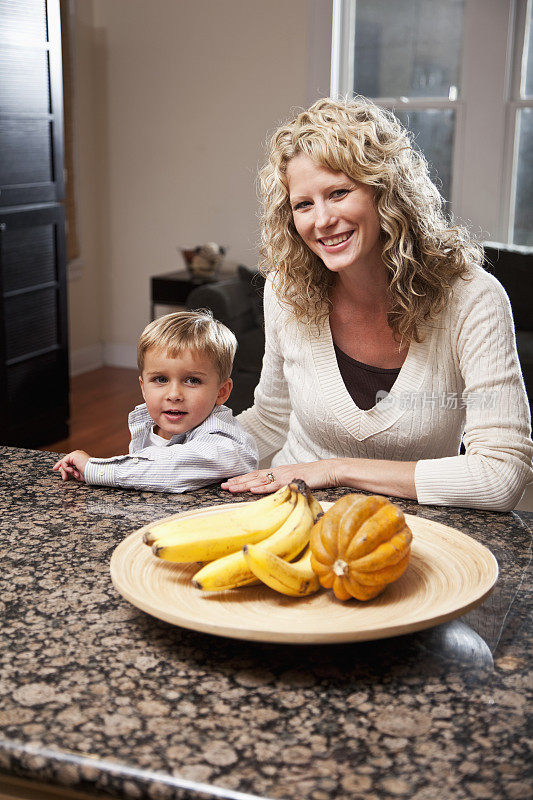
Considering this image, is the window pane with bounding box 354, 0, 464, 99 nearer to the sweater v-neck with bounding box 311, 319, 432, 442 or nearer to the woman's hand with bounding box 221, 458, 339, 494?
the sweater v-neck with bounding box 311, 319, 432, 442

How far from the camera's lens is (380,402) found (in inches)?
64.2

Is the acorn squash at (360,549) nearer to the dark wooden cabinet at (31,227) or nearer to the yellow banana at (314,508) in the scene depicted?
the yellow banana at (314,508)

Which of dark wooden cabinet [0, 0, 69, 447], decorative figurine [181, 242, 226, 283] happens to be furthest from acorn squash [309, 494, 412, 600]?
decorative figurine [181, 242, 226, 283]

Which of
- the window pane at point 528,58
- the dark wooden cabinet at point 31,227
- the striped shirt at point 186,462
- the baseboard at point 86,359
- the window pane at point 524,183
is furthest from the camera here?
the baseboard at point 86,359

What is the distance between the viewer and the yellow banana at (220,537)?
881 millimetres

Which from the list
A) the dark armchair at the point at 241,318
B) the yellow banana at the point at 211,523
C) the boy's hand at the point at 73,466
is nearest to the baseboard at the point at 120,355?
the dark armchair at the point at 241,318

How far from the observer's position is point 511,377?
1466 mm

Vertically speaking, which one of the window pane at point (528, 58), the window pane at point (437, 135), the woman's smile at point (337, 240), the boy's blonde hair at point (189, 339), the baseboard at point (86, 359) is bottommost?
the baseboard at point (86, 359)

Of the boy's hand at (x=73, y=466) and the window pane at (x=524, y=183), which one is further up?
the window pane at (x=524, y=183)

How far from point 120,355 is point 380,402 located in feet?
14.9

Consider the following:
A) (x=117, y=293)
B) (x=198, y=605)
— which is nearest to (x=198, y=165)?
(x=117, y=293)

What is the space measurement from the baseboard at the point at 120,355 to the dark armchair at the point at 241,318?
5.27 feet

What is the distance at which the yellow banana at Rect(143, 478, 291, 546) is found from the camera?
0.91 meters

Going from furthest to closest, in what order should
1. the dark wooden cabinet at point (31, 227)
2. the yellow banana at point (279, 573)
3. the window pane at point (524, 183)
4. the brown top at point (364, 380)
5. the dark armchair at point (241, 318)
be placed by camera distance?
1. the window pane at point (524, 183)
2. the dark armchair at point (241, 318)
3. the dark wooden cabinet at point (31, 227)
4. the brown top at point (364, 380)
5. the yellow banana at point (279, 573)
